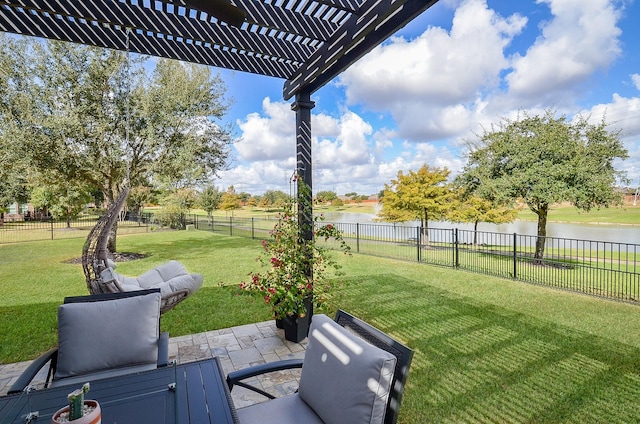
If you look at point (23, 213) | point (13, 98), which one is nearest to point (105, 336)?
point (13, 98)

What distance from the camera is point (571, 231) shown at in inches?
277

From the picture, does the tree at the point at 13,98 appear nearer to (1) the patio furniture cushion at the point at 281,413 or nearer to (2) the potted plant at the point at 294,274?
(2) the potted plant at the point at 294,274

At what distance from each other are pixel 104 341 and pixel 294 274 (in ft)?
5.04

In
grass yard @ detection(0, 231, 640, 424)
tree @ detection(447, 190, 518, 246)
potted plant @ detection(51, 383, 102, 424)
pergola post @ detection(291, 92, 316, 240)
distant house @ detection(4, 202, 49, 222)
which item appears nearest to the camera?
potted plant @ detection(51, 383, 102, 424)

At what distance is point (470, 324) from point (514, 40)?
328 inches

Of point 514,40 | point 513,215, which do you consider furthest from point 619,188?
point 514,40

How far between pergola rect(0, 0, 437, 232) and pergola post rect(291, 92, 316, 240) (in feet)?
0.82

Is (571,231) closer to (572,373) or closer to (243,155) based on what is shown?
(572,373)

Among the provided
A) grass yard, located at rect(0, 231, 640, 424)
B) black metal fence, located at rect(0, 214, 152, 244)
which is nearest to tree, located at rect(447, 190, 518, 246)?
grass yard, located at rect(0, 231, 640, 424)

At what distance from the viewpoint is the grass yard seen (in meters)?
2.15

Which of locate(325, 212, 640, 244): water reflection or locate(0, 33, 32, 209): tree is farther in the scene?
locate(0, 33, 32, 209): tree

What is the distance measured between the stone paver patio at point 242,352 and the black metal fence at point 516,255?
4290 millimetres

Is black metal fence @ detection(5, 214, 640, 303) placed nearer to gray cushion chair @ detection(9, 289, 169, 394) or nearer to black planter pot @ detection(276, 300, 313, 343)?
black planter pot @ detection(276, 300, 313, 343)

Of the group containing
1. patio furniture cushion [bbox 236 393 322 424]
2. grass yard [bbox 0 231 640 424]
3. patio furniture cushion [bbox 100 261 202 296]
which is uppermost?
patio furniture cushion [bbox 100 261 202 296]
